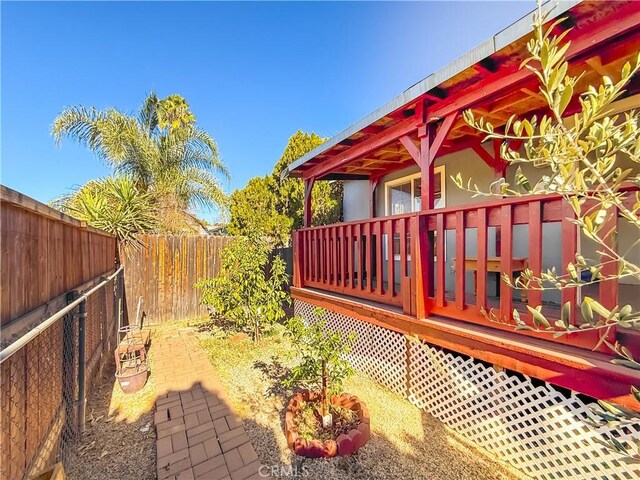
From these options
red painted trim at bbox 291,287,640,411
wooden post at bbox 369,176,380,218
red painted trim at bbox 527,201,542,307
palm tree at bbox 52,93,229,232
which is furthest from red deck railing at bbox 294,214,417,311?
palm tree at bbox 52,93,229,232

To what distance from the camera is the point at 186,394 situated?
3500 mm

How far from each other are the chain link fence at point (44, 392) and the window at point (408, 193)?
17.0 ft

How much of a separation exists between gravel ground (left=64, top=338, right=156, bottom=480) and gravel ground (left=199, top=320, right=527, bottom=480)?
852mm

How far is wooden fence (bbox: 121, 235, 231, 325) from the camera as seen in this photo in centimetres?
656

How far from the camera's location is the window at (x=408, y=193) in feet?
17.7

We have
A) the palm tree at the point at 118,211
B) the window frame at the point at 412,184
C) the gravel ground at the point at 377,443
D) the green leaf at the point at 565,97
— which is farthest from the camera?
the palm tree at the point at 118,211

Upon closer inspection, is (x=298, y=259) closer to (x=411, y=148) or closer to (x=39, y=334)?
(x=411, y=148)

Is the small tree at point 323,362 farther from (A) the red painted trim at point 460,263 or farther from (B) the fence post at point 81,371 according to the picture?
(B) the fence post at point 81,371

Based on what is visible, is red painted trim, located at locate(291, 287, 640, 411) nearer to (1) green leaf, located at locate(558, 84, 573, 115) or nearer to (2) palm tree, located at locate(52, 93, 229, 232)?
(1) green leaf, located at locate(558, 84, 573, 115)

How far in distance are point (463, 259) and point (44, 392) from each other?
143 inches

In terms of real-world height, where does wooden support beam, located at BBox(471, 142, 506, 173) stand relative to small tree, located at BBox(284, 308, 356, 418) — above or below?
above

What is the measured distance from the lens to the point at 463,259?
9.45ft

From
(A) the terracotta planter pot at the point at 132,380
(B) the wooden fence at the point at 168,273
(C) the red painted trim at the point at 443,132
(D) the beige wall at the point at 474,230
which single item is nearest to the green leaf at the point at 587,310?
(C) the red painted trim at the point at 443,132

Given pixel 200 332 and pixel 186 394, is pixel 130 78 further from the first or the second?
pixel 186 394
